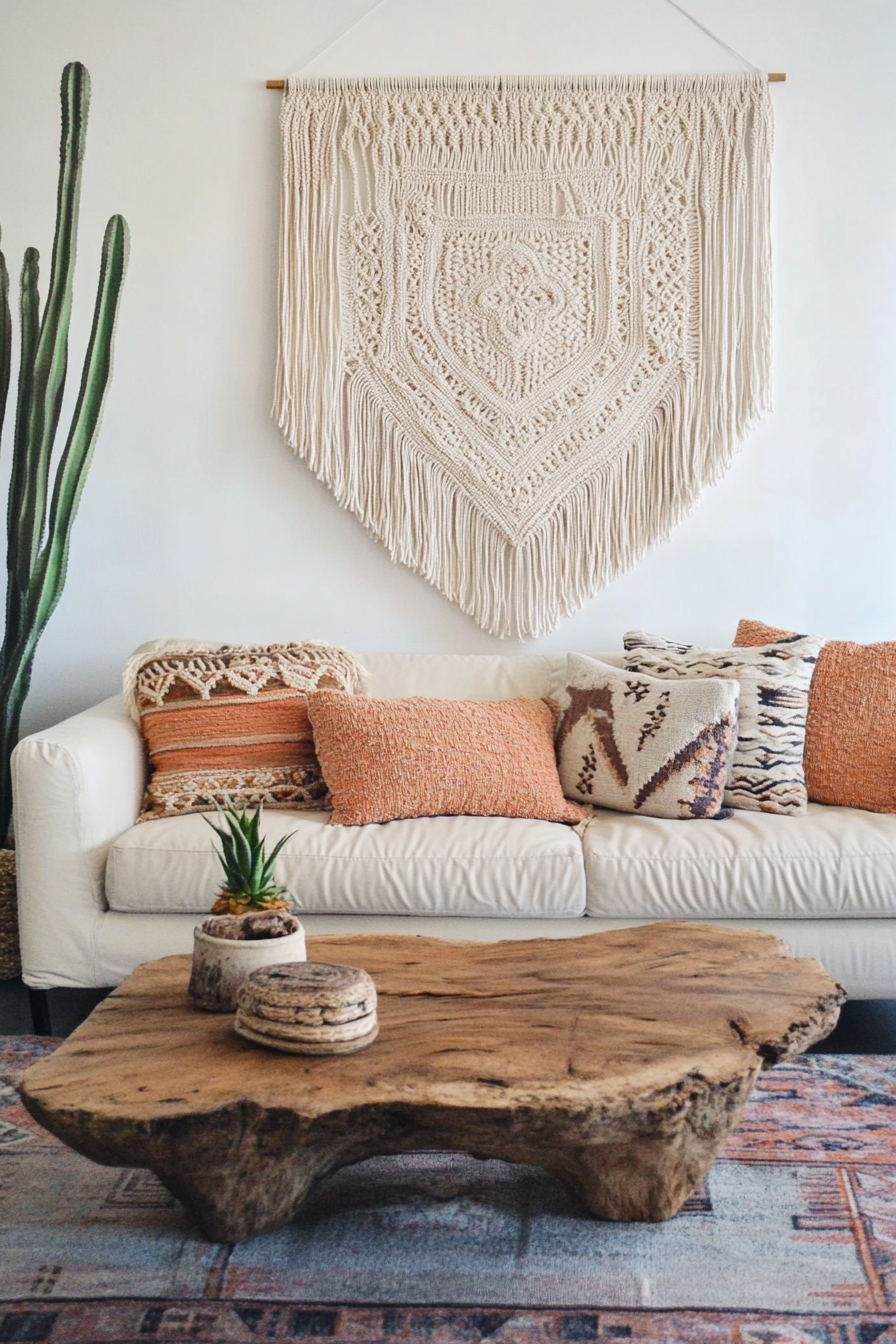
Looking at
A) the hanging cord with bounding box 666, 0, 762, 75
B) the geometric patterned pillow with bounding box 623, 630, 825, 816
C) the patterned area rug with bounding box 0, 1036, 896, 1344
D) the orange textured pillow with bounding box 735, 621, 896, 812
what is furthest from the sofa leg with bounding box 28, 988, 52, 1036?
the hanging cord with bounding box 666, 0, 762, 75

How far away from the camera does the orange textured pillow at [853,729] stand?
2523 mm

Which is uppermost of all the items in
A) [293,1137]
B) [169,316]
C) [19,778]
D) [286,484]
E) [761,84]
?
[761,84]

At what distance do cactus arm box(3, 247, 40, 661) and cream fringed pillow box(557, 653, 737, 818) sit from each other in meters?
1.26

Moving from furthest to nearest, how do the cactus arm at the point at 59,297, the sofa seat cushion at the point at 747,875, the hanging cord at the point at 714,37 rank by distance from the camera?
the hanging cord at the point at 714,37, the cactus arm at the point at 59,297, the sofa seat cushion at the point at 747,875

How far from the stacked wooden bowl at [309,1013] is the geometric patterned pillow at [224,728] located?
1110 millimetres

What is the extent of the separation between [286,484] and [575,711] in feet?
3.22

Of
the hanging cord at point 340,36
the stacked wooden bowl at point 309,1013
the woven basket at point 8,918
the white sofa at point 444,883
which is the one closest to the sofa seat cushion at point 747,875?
the white sofa at point 444,883

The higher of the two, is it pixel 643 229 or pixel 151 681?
pixel 643 229

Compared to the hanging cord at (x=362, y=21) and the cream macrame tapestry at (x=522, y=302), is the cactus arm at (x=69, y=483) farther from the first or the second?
the hanging cord at (x=362, y=21)

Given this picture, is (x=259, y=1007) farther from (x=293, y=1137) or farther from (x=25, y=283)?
(x=25, y=283)

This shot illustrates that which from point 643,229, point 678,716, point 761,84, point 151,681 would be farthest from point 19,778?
point 761,84

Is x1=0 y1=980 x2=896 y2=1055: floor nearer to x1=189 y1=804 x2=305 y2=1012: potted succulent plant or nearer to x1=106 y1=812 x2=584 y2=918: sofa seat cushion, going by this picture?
x1=106 y1=812 x2=584 y2=918: sofa seat cushion

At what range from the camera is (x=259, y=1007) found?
1395 millimetres

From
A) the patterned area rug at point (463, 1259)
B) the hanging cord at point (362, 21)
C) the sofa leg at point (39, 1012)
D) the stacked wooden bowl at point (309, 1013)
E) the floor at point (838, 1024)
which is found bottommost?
the floor at point (838, 1024)
